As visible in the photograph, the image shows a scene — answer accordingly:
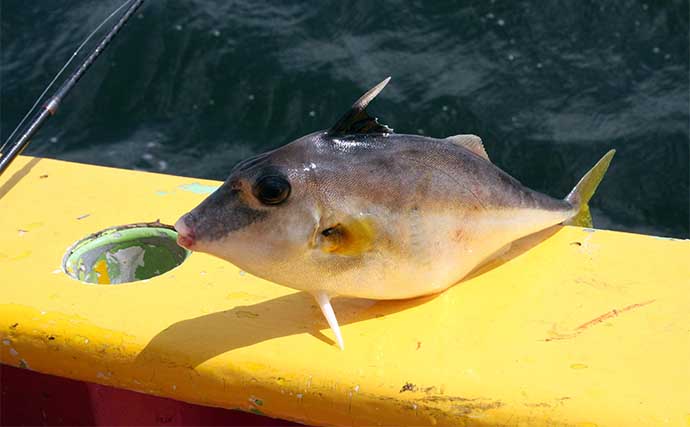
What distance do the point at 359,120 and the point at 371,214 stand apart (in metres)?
0.21

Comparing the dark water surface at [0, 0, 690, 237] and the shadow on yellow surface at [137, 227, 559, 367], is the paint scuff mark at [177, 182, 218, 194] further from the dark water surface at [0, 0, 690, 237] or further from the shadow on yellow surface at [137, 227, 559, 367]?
the dark water surface at [0, 0, 690, 237]

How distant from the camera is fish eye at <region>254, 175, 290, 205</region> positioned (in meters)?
1.63

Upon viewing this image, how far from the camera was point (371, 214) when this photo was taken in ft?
5.68

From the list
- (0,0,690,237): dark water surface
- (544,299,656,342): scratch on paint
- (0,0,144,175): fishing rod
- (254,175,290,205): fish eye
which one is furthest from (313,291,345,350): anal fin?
(0,0,690,237): dark water surface

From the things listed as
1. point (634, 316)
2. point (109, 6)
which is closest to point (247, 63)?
point (109, 6)

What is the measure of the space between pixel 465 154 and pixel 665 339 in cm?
58

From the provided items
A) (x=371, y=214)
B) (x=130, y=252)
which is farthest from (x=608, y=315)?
(x=130, y=252)

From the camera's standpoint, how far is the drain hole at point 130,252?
2.40 meters

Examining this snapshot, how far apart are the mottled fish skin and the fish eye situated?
1cm

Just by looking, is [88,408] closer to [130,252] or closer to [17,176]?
[130,252]

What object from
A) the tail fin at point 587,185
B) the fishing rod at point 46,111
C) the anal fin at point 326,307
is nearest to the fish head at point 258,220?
the anal fin at point 326,307

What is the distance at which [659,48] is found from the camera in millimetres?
5258

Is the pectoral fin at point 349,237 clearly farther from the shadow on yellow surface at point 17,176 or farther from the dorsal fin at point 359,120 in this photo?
the shadow on yellow surface at point 17,176

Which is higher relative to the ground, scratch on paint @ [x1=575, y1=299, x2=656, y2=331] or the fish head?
the fish head
